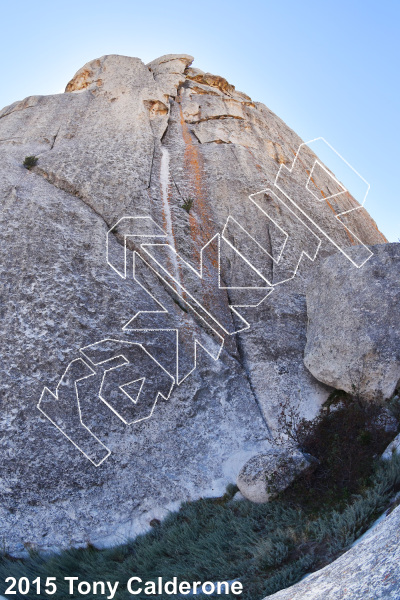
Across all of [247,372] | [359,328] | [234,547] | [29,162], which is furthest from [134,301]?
[29,162]

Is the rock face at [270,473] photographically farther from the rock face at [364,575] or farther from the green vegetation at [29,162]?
the green vegetation at [29,162]

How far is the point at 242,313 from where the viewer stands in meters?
12.9

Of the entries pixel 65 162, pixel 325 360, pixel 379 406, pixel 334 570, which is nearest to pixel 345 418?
pixel 379 406

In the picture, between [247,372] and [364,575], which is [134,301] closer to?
[247,372]

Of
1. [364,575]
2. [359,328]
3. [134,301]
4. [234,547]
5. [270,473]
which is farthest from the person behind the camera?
[134,301]

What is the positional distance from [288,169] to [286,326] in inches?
316

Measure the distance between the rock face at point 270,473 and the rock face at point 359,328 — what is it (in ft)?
8.00

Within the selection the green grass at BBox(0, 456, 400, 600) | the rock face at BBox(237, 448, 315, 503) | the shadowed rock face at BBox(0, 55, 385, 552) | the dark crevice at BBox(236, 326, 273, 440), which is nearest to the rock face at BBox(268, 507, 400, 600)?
the green grass at BBox(0, 456, 400, 600)

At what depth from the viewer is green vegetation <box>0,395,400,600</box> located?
629 cm

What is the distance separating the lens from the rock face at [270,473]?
26.9 ft

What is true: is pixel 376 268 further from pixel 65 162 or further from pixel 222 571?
pixel 65 162

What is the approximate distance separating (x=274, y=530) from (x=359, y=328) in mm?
4829

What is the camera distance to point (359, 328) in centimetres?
1059

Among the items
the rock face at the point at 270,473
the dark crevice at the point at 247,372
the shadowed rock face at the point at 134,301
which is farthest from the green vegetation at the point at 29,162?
the rock face at the point at 270,473
